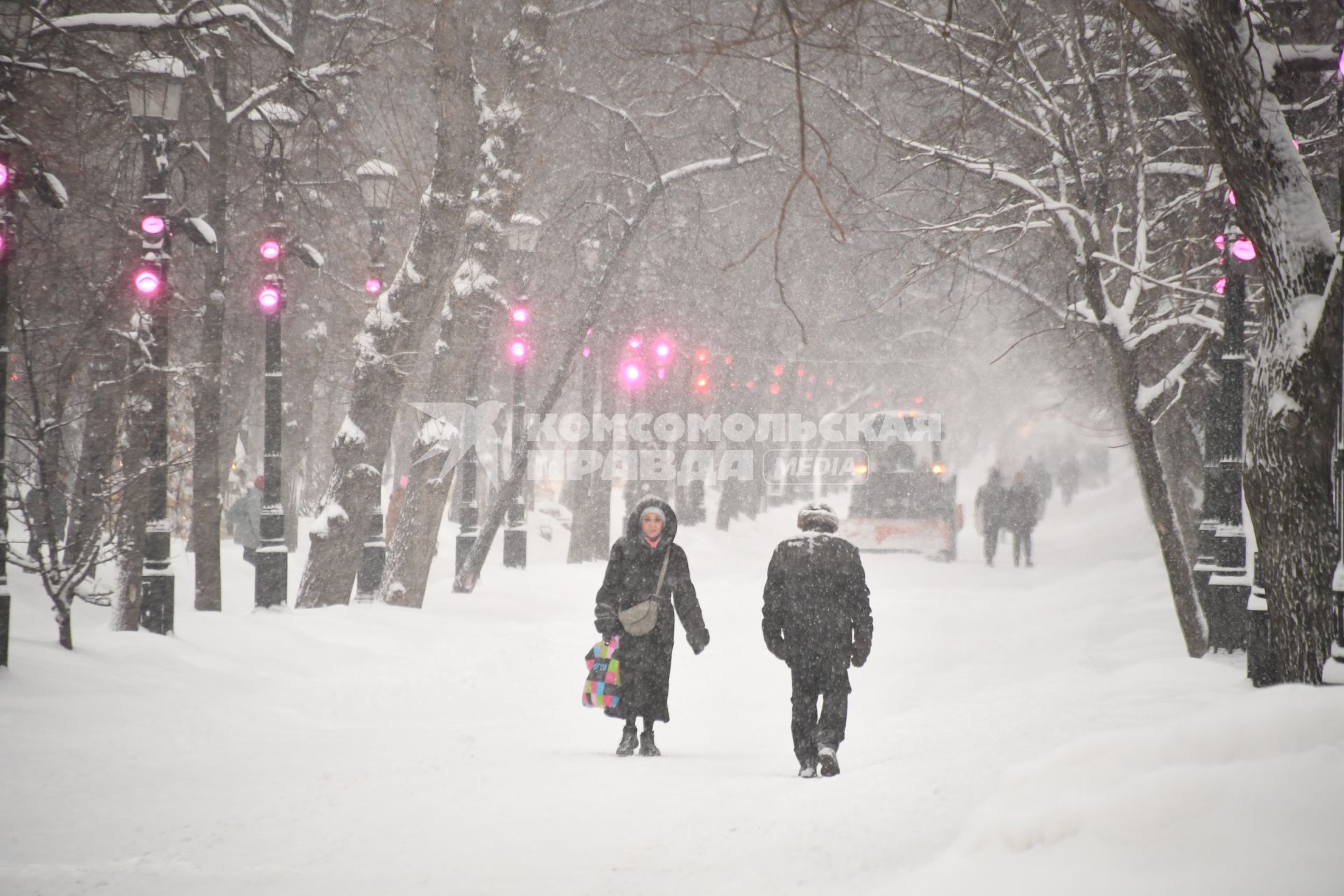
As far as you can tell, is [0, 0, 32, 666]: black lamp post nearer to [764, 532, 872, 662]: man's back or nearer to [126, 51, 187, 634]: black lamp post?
[126, 51, 187, 634]: black lamp post

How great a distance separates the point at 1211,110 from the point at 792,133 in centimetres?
1438

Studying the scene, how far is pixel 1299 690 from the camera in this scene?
12.5 feet

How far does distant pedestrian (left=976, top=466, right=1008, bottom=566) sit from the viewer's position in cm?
2347

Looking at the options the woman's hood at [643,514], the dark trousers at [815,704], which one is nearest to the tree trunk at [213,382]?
the woman's hood at [643,514]

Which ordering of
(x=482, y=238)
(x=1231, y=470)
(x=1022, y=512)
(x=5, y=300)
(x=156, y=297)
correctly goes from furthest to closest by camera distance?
(x=1022, y=512)
(x=482, y=238)
(x=156, y=297)
(x=1231, y=470)
(x=5, y=300)

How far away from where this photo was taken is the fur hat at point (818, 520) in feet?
21.7

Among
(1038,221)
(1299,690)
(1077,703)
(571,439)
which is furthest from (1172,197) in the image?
(571,439)

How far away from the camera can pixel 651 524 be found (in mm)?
7320

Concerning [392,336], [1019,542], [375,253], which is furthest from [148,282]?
[1019,542]

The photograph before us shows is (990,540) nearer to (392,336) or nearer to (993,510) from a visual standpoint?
(993,510)

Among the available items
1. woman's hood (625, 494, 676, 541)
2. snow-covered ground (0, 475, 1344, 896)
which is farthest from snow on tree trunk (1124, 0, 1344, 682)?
woman's hood (625, 494, 676, 541)

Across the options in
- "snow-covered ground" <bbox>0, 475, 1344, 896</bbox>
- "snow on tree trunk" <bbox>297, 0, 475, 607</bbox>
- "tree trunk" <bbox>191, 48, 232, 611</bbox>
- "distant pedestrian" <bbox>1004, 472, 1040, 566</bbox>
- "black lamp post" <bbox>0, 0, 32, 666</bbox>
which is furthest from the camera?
"distant pedestrian" <bbox>1004, 472, 1040, 566</bbox>

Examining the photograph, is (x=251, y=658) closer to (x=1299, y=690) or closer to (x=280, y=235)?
(x=280, y=235)

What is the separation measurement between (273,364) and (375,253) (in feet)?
→ 10.3
